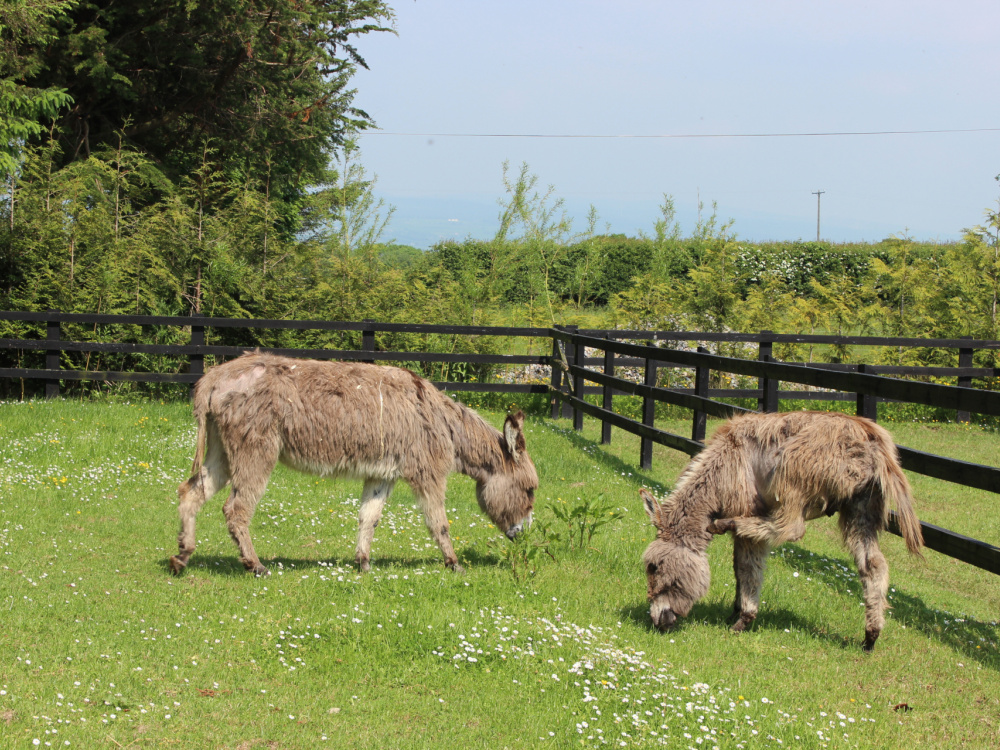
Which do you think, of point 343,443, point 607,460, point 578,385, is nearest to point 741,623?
point 343,443

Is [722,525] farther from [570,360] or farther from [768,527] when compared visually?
[570,360]

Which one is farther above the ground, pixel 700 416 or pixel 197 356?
pixel 197 356

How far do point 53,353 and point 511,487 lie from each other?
31.2 feet

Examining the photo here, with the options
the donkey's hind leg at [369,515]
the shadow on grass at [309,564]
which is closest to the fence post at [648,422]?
the shadow on grass at [309,564]

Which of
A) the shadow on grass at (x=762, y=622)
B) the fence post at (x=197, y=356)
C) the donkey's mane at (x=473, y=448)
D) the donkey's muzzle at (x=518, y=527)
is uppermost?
the fence post at (x=197, y=356)

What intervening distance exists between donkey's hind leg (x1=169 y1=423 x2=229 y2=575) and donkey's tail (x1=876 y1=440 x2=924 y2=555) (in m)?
4.48

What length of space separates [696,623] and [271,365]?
11.7 ft

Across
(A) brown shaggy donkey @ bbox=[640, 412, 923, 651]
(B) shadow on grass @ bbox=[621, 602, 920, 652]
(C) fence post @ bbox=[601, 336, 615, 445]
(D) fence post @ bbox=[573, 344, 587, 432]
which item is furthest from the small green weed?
(D) fence post @ bbox=[573, 344, 587, 432]

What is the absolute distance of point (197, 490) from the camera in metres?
5.87

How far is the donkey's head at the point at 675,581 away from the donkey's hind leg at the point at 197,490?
10.6ft

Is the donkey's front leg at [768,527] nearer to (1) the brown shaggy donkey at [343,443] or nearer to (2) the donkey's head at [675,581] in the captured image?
(2) the donkey's head at [675,581]

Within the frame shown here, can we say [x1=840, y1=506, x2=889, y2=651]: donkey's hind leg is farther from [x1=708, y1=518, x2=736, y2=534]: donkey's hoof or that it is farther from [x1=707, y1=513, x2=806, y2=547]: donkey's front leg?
[x1=708, y1=518, x2=736, y2=534]: donkey's hoof

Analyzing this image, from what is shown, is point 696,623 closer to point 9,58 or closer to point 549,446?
point 549,446

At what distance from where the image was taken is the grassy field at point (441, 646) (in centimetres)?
375
